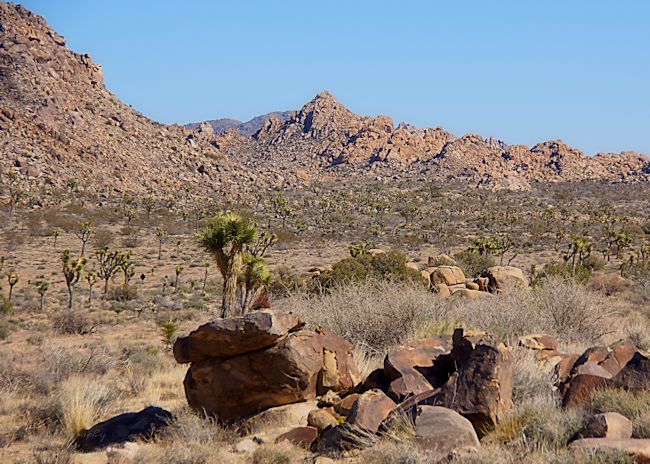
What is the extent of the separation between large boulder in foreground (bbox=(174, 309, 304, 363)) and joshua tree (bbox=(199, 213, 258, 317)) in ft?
24.4

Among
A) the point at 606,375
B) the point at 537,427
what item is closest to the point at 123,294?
the point at 606,375

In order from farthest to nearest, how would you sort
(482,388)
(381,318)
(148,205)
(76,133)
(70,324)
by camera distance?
(76,133), (148,205), (70,324), (381,318), (482,388)

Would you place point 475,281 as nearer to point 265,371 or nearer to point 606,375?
point 606,375

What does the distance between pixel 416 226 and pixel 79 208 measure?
124ft

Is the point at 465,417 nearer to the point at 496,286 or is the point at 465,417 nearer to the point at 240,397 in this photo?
the point at 240,397

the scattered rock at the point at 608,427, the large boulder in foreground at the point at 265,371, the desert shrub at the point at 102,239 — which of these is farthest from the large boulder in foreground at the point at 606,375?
the desert shrub at the point at 102,239

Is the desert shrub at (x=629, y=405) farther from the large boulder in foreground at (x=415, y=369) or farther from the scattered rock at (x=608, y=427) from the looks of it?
the large boulder in foreground at (x=415, y=369)

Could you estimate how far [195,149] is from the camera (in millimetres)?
95875

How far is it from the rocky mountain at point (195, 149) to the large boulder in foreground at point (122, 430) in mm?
66246

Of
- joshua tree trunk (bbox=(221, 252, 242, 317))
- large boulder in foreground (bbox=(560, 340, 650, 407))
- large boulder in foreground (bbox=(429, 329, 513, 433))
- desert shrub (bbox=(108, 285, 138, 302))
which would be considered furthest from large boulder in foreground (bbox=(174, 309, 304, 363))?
desert shrub (bbox=(108, 285, 138, 302))

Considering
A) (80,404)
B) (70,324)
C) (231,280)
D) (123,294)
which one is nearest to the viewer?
(80,404)

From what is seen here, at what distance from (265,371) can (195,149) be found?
91.9 m

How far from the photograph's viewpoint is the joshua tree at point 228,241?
1546cm

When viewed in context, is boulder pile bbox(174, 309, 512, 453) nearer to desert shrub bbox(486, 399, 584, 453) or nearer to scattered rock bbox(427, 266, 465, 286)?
desert shrub bbox(486, 399, 584, 453)
